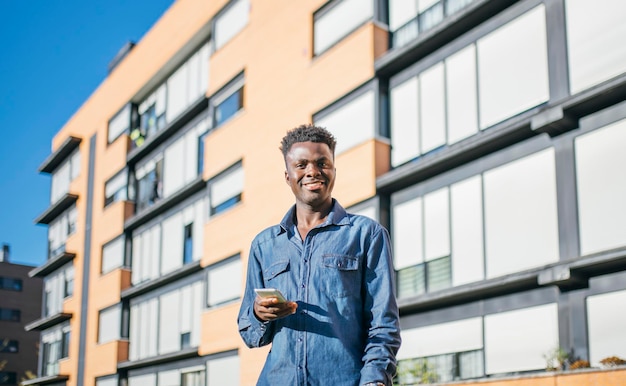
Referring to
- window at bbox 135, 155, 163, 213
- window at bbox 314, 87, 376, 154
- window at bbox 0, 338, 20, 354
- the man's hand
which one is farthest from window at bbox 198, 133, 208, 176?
window at bbox 0, 338, 20, 354

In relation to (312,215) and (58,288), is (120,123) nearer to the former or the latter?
(58,288)

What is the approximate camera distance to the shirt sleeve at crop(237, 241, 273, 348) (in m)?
4.07

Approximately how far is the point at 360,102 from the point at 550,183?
657 centimetres

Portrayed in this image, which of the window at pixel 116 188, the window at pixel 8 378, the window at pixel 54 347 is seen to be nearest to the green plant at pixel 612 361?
the window at pixel 116 188

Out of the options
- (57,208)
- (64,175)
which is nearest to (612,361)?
(57,208)

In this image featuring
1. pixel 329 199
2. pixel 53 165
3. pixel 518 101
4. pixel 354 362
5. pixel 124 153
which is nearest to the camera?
pixel 354 362

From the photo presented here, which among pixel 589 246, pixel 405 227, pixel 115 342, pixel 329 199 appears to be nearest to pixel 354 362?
pixel 329 199

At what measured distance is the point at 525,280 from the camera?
18.4m

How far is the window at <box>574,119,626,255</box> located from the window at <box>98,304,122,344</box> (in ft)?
82.0

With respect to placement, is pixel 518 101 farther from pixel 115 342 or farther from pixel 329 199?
pixel 115 342

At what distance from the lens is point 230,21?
31688 mm

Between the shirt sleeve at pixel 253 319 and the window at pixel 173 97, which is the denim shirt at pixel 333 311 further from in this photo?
the window at pixel 173 97

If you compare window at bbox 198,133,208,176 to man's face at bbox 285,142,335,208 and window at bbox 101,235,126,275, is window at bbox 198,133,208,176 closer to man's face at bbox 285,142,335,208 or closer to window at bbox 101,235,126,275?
window at bbox 101,235,126,275

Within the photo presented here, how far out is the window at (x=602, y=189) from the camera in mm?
17234
